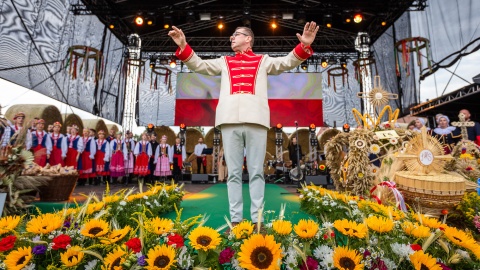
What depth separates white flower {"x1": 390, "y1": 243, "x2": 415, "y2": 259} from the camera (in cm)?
80

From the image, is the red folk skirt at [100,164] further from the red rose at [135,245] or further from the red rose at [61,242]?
the red rose at [135,245]

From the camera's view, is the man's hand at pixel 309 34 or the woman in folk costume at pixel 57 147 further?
the woman in folk costume at pixel 57 147

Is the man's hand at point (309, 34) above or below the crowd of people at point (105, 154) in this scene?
above

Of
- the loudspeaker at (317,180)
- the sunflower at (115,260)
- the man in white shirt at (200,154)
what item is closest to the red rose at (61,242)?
the sunflower at (115,260)

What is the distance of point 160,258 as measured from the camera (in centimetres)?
75

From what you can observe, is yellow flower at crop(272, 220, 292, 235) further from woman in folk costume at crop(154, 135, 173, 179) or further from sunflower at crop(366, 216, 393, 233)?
woman in folk costume at crop(154, 135, 173, 179)

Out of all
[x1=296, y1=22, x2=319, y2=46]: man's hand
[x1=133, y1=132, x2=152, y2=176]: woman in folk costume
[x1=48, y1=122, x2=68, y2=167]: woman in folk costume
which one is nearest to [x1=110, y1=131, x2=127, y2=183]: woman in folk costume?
[x1=133, y1=132, x2=152, y2=176]: woman in folk costume

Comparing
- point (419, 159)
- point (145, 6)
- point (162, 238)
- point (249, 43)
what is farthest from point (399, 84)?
point (162, 238)

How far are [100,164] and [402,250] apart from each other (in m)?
7.68

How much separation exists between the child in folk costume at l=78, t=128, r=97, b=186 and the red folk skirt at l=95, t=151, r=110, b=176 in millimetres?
174

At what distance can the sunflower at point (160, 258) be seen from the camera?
72 cm

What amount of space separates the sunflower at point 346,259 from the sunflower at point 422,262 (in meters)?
0.16

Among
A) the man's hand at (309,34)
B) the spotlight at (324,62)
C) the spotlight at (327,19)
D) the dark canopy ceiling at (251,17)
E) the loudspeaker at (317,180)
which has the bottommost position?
the loudspeaker at (317,180)

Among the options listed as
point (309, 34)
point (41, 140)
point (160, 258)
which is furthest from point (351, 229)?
point (41, 140)
